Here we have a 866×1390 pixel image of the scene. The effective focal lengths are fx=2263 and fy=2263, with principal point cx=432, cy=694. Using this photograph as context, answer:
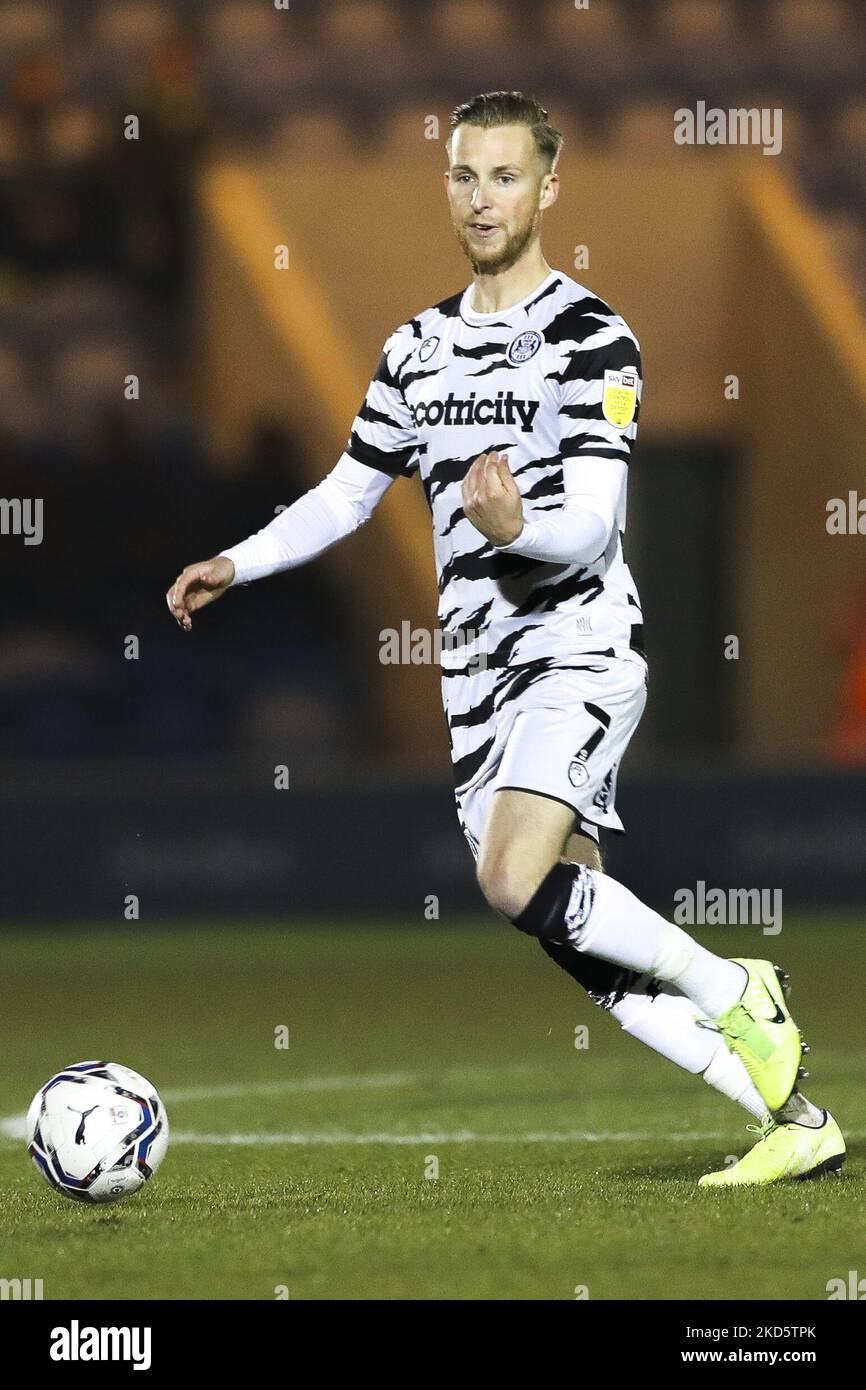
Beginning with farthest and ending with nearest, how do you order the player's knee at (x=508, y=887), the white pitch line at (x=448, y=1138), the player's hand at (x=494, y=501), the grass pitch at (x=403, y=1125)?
the white pitch line at (x=448, y=1138), the player's knee at (x=508, y=887), the player's hand at (x=494, y=501), the grass pitch at (x=403, y=1125)

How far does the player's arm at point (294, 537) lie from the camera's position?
499 centimetres

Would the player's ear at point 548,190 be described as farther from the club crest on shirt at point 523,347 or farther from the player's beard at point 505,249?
the club crest on shirt at point 523,347

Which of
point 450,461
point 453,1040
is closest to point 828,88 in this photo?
point 453,1040

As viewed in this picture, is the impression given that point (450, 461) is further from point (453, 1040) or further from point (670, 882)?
point (670, 882)

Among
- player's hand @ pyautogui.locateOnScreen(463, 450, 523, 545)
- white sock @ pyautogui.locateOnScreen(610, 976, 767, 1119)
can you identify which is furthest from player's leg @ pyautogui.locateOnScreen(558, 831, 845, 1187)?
player's hand @ pyautogui.locateOnScreen(463, 450, 523, 545)

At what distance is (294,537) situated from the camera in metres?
5.21

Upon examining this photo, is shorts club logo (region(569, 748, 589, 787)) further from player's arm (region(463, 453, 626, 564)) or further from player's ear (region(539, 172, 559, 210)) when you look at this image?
player's ear (region(539, 172, 559, 210))

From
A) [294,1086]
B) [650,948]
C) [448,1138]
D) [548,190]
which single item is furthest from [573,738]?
[294,1086]

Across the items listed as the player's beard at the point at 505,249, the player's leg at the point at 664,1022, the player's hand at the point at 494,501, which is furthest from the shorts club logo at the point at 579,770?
the player's beard at the point at 505,249

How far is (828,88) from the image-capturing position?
1423 centimetres

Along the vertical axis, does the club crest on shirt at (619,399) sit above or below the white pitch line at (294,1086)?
above

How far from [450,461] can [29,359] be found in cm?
875

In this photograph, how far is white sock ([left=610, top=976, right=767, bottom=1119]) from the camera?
4.71 m

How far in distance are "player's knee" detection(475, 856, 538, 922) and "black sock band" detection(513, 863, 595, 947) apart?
0.01 m
